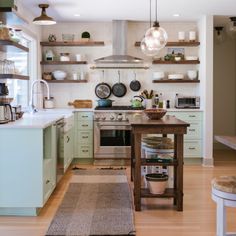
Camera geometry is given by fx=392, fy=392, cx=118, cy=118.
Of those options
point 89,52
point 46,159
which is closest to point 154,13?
point 89,52

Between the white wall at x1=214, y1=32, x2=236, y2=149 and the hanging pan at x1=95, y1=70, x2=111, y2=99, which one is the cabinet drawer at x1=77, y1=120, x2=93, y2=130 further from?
the white wall at x1=214, y1=32, x2=236, y2=149

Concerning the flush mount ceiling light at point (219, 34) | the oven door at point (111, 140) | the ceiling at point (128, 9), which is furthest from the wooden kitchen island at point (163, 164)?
the flush mount ceiling light at point (219, 34)

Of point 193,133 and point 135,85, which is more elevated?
point 135,85

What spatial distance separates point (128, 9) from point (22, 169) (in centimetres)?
339

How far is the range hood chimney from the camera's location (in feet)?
22.3

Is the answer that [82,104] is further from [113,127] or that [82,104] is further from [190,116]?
[190,116]

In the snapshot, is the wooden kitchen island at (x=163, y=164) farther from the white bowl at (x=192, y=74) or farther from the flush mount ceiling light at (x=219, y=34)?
the flush mount ceiling light at (x=219, y=34)

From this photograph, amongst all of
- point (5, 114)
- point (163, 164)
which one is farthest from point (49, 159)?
point (163, 164)

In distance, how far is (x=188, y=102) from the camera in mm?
6867

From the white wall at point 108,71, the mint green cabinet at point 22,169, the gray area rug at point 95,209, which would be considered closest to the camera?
→ the gray area rug at point 95,209

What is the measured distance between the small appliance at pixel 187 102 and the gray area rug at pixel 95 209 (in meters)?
1.98

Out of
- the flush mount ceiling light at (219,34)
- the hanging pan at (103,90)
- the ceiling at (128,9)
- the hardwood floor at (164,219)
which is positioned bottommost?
the hardwood floor at (164,219)

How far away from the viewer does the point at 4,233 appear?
3.31m

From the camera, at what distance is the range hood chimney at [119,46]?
6789 mm
